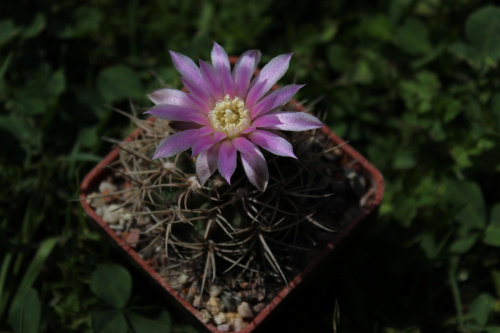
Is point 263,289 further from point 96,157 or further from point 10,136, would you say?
point 10,136

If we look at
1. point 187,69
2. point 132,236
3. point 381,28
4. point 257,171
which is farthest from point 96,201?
point 381,28

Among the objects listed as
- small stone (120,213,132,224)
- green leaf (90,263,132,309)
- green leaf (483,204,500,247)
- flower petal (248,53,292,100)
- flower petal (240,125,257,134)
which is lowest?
green leaf (483,204,500,247)

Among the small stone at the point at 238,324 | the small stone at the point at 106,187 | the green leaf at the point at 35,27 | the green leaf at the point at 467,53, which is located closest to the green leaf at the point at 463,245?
the green leaf at the point at 467,53

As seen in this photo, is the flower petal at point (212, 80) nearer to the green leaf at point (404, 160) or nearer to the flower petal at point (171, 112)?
the flower petal at point (171, 112)

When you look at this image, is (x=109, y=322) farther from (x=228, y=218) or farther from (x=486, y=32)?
(x=486, y=32)

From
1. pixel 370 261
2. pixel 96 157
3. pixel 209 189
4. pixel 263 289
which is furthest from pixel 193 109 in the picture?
pixel 370 261

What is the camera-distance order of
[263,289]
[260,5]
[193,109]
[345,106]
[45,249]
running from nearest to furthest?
[193,109]
[263,289]
[45,249]
[345,106]
[260,5]

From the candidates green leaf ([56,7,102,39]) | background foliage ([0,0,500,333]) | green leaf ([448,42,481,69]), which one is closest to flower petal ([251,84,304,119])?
background foliage ([0,0,500,333])

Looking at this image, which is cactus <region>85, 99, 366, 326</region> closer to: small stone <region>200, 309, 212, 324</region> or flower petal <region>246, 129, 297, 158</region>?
small stone <region>200, 309, 212, 324</region>
